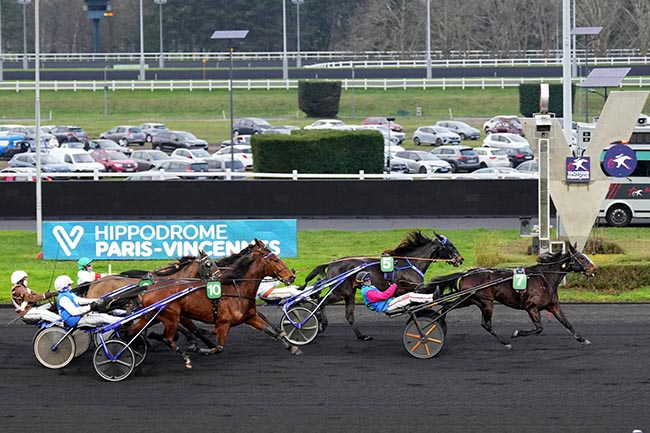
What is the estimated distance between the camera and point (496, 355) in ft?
45.3

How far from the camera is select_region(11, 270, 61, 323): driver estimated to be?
43.4 ft

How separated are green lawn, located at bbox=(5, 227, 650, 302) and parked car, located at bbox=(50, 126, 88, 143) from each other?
2497 cm

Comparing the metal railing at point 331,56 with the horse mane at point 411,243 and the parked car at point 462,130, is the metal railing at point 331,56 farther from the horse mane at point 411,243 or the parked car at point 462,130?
the horse mane at point 411,243

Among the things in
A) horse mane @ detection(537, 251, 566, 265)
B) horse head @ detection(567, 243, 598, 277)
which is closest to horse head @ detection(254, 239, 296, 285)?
horse mane @ detection(537, 251, 566, 265)

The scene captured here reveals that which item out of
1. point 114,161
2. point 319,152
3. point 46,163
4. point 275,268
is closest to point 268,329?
point 275,268

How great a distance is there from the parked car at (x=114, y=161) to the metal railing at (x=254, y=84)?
23.8 metres

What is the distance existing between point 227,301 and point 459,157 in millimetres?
29933

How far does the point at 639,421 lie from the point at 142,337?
5.71 m

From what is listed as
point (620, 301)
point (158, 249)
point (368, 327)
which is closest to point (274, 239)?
point (158, 249)

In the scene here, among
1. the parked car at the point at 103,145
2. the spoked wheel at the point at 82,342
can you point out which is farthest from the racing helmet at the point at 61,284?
the parked car at the point at 103,145

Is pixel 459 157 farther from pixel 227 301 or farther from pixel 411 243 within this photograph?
pixel 227 301

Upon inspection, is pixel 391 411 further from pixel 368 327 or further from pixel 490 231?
pixel 490 231

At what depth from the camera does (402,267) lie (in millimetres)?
14688

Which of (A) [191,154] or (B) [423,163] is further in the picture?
(A) [191,154]
